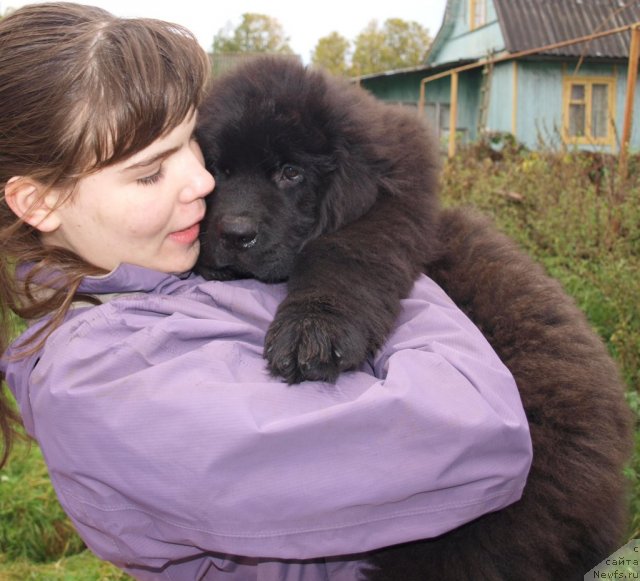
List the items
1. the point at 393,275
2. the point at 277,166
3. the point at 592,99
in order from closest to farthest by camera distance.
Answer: the point at 393,275
the point at 277,166
the point at 592,99

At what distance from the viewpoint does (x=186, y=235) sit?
77.1 inches

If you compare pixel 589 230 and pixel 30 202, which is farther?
pixel 589 230

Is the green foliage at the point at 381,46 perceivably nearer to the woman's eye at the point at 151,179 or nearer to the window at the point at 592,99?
the window at the point at 592,99

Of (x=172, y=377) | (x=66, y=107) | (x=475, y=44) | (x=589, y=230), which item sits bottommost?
(x=589, y=230)

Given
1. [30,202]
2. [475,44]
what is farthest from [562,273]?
[475,44]

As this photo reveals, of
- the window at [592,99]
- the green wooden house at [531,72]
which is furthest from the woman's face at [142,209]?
the window at [592,99]

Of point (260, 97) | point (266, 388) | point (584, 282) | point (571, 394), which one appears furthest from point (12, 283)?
point (584, 282)

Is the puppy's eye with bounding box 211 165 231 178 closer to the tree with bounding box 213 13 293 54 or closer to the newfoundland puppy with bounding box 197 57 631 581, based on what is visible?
the newfoundland puppy with bounding box 197 57 631 581

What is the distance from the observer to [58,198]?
1.70 meters

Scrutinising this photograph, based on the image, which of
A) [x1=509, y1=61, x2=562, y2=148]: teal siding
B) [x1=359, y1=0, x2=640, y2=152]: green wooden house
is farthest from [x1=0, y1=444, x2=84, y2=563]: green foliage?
[x1=509, y1=61, x2=562, y2=148]: teal siding

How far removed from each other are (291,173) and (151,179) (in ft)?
1.98

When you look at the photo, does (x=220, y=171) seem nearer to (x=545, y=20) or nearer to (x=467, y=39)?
(x=545, y=20)

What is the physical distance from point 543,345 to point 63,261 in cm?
125

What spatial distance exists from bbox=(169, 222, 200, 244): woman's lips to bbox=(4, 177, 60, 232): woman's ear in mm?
319
